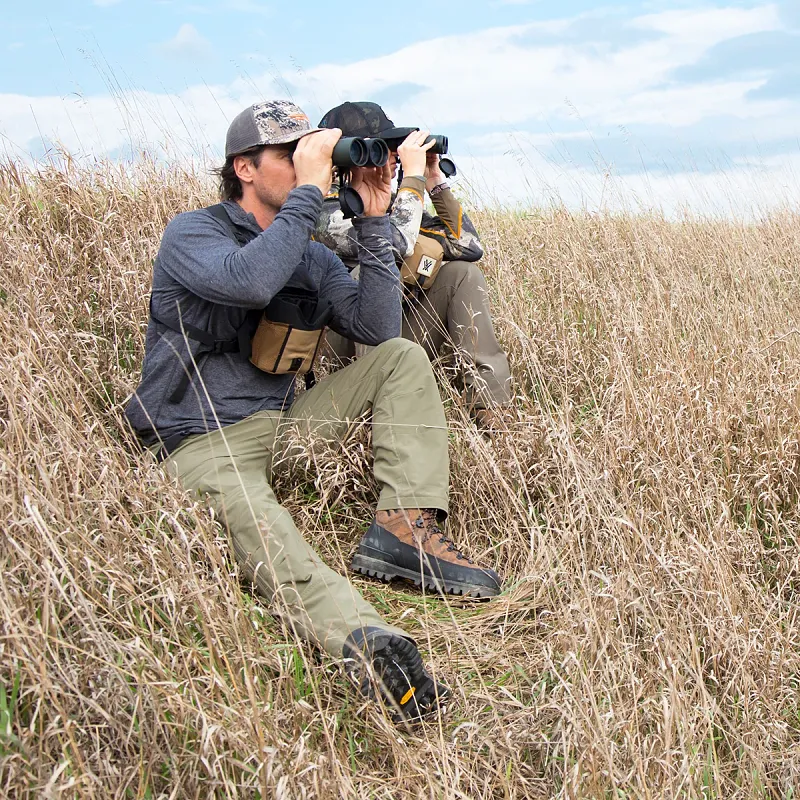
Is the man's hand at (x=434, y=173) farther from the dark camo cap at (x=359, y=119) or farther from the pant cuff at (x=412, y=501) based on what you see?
the pant cuff at (x=412, y=501)

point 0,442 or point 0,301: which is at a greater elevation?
point 0,301

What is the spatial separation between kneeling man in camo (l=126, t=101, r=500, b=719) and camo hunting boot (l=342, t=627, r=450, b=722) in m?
0.31

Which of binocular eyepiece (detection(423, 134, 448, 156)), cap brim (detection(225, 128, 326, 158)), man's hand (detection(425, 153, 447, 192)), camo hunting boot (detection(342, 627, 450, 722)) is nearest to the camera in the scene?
camo hunting boot (detection(342, 627, 450, 722))

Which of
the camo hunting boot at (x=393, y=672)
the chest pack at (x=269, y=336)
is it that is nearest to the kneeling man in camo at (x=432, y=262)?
the chest pack at (x=269, y=336)

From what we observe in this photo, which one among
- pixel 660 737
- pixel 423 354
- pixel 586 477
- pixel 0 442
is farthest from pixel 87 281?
pixel 660 737

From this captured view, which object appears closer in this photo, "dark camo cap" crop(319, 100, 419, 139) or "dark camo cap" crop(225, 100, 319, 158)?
"dark camo cap" crop(225, 100, 319, 158)

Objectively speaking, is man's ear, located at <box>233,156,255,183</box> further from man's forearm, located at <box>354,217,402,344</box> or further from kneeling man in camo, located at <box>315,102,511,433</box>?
kneeling man in camo, located at <box>315,102,511,433</box>

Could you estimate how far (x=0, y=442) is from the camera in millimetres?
2504

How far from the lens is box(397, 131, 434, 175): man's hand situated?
351 cm

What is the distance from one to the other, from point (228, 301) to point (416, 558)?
1.08 m

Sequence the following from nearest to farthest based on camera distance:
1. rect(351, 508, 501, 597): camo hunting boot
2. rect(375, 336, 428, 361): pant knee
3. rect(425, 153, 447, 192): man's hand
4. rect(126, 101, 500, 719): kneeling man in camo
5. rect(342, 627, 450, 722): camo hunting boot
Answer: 1. rect(342, 627, 450, 722): camo hunting boot
2. rect(126, 101, 500, 719): kneeling man in camo
3. rect(351, 508, 501, 597): camo hunting boot
4. rect(375, 336, 428, 361): pant knee
5. rect(425, 153, 447, 192): man's hand

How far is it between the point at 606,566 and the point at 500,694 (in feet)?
1.77

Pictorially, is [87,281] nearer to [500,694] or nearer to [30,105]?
[30,105]

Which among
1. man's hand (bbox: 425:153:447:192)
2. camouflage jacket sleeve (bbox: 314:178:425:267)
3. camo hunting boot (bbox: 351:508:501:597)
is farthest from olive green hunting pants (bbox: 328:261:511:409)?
camo hunting boot (bbox: 351:508:501:597)
